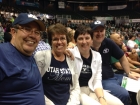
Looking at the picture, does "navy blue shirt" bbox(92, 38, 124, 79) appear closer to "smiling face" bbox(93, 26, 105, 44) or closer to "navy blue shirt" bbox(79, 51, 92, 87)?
"smiling face" bbox(93, 26, 105, 44)

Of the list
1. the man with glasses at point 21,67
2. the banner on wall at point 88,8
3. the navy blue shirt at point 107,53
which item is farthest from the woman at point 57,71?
the banner on wall at point 88,8

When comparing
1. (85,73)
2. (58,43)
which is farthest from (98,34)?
(58,43)

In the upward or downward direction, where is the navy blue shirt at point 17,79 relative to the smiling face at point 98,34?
downward

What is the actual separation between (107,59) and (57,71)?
40.1 inches

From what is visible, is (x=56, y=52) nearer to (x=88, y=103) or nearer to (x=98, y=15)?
(x=88, y=103)

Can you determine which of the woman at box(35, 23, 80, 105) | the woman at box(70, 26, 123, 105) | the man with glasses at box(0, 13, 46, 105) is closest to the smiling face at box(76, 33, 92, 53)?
the woman at box(70, 26, 123, 105)

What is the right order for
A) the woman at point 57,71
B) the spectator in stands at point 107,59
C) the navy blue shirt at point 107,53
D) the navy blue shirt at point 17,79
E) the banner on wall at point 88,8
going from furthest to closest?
the banner on wall at point 88,8
the navy blue shirt at point 107,53
the spectator in stands at point 107,59
the woman at point 57,71
the navy blue shirt at point 17,79

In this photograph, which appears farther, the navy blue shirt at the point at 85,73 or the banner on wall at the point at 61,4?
the banner on wall at the point at 61,4

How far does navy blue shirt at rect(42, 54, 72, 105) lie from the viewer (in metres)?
1.58

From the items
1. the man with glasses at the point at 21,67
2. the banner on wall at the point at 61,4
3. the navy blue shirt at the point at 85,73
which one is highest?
the banner on wall at the point at 61,4

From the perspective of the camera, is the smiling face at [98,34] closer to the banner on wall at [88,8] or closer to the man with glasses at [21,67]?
the man with glasses at [21,67]

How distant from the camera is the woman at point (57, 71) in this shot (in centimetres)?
158

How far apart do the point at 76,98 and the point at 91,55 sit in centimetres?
54

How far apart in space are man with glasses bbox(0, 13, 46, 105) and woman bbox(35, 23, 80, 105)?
214 millimetres
